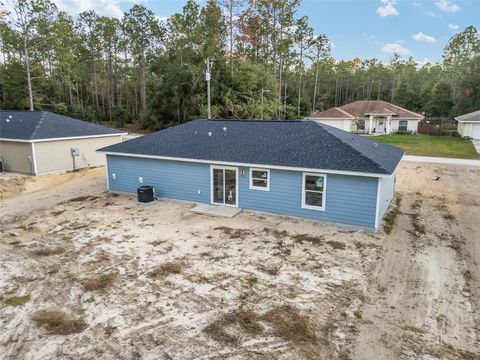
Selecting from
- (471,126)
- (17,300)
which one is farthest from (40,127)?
(471,126)

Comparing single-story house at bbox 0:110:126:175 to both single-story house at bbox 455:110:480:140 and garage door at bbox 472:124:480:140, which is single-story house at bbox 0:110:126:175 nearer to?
single-story house at bbox 455:110:480:140

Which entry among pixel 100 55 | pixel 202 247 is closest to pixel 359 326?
pixel 202 247

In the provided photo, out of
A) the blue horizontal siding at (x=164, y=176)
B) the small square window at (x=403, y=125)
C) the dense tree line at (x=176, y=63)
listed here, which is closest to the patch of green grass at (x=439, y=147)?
the small square window at (x=403, y=125)

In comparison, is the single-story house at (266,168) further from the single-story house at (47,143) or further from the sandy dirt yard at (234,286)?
the single-story house at (47,143)

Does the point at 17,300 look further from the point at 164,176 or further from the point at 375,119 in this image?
the point at 375,119

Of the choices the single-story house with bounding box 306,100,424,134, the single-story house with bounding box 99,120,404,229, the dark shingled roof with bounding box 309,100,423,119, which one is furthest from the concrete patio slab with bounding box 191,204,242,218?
the dark shingled roof with bounding box 309,100,423,119

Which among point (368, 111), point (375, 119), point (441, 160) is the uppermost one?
point (368, 111)

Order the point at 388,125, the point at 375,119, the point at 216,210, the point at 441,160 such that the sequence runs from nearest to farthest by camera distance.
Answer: the point at 216,210 < the point at 441,160 < the point at 388,125 < the point at 375,119
